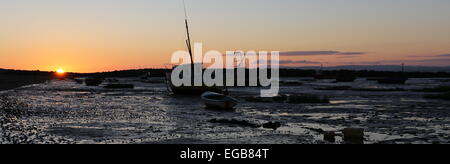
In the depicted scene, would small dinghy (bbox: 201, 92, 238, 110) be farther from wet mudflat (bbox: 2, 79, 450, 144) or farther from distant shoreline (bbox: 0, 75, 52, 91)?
distant shoreline (bbox: 0, 75, 52, 91)

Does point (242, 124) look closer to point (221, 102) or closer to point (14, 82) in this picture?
point (221, 102)

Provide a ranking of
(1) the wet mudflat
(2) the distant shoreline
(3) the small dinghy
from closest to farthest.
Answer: (1) the wet mudflat < (3) the small dinghy < (2) the distant shoreline

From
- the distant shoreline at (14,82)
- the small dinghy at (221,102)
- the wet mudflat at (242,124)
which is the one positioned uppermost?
the small dinghy at (221,102)

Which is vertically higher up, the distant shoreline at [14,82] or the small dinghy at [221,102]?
the small dinghy at [221,102]

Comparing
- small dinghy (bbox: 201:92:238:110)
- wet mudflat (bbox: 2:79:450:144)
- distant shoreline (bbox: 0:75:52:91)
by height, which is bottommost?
distant shoreline (bbox: 0:75:52:91)

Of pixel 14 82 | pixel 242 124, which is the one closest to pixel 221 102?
pixel 242 124

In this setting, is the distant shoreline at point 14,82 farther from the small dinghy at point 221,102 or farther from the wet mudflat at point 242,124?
the wet mudflat at point 242,124

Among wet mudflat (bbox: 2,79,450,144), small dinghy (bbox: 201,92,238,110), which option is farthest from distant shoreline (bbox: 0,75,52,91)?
wet mudflat (bbox: 2,79,450,144)

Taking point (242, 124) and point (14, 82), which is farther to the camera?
point (14, 82)

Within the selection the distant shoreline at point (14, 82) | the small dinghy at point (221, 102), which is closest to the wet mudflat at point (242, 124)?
the small dinghy at point (221, 102)
